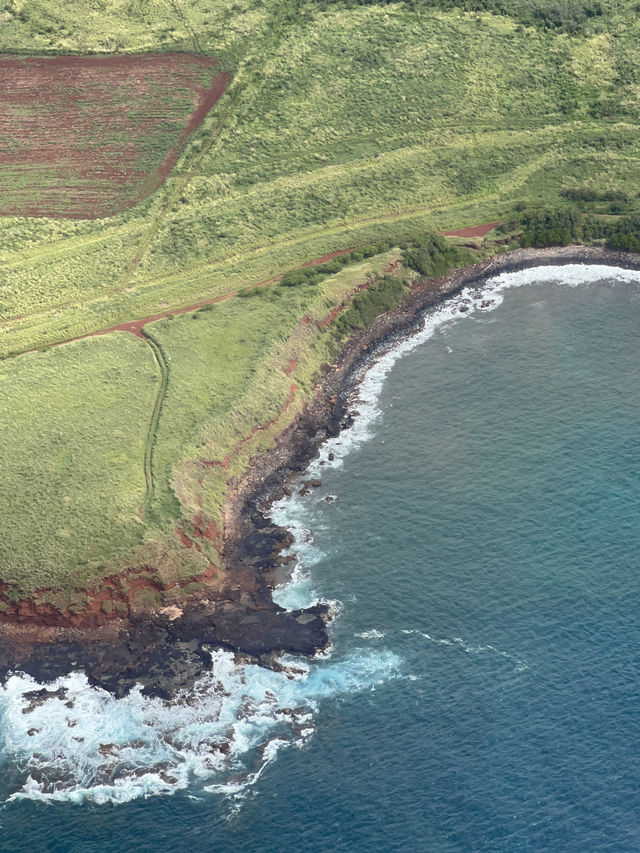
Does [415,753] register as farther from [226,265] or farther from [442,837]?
[226,265]

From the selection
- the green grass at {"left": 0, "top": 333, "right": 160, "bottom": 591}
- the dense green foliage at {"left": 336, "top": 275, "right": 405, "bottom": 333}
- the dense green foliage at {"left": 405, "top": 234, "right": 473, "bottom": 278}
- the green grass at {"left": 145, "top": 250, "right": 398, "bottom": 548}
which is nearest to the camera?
the green grass at {"left": 0, "top": 333, "right": 160, "bottom": 591}

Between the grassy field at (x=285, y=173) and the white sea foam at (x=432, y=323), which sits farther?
the grassy field at (x=285, y=173)

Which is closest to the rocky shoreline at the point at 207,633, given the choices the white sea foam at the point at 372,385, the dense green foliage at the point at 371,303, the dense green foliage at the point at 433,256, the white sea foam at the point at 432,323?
the white sea foam at the point at 372,385

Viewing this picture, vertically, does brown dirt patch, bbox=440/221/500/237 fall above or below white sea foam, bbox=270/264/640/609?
above

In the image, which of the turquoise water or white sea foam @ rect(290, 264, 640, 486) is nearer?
the turquoise water

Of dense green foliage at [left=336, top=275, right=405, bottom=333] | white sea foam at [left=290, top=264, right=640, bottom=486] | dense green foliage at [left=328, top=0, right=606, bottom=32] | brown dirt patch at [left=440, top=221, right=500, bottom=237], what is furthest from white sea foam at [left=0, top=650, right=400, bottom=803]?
dense green foliage at [left=328, top=0, right=606, bottom=32]

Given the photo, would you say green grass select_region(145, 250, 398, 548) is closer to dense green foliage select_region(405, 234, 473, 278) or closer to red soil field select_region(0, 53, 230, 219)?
dense green foliage select_region(405, 234, 473, 278)

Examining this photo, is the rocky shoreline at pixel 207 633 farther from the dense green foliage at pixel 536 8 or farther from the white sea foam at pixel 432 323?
the dense green foliage at pixel 536 8

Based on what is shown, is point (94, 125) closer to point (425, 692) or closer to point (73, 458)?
point (73, 458)
